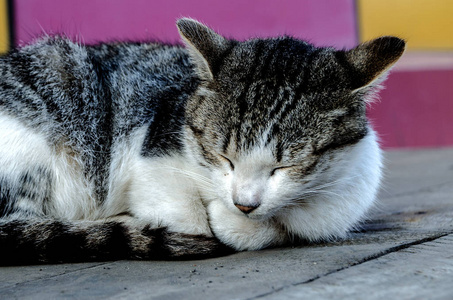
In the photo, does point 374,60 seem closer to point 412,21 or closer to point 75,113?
point 75,113

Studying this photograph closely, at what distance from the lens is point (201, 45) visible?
8.07 feet

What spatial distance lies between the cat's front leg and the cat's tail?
5.9 inches

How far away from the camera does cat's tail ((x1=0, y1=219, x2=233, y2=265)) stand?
2.26 metres

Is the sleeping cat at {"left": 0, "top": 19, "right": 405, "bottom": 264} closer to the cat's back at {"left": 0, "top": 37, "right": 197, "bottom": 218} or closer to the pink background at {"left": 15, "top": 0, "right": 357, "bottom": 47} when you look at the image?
the cat's back at {"left": 0, "top": 37, "right": 197, "bottom": 218}

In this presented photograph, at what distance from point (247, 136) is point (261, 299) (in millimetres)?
680

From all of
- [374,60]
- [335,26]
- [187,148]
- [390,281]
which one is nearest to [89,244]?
[187,148]

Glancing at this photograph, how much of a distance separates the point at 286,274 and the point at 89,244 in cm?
77

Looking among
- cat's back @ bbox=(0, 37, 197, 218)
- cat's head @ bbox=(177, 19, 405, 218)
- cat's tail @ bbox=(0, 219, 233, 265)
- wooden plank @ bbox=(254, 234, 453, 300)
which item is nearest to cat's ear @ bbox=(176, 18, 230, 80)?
Result: cat's head @ bbox=(177, 19, 405, 218)

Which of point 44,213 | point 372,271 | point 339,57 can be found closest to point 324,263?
point 372,271

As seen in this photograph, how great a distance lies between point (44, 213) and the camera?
254 centimetres

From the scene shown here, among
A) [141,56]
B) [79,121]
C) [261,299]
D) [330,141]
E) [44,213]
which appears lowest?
[261,299]

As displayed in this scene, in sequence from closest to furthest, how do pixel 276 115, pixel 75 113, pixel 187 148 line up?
pixel 276 115 → pixel 187 148 → pixel 75 113

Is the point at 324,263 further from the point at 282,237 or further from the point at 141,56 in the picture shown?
the point at 141,56

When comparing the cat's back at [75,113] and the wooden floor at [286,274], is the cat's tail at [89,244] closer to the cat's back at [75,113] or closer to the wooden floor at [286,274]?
the wooden floor at [286,274]
